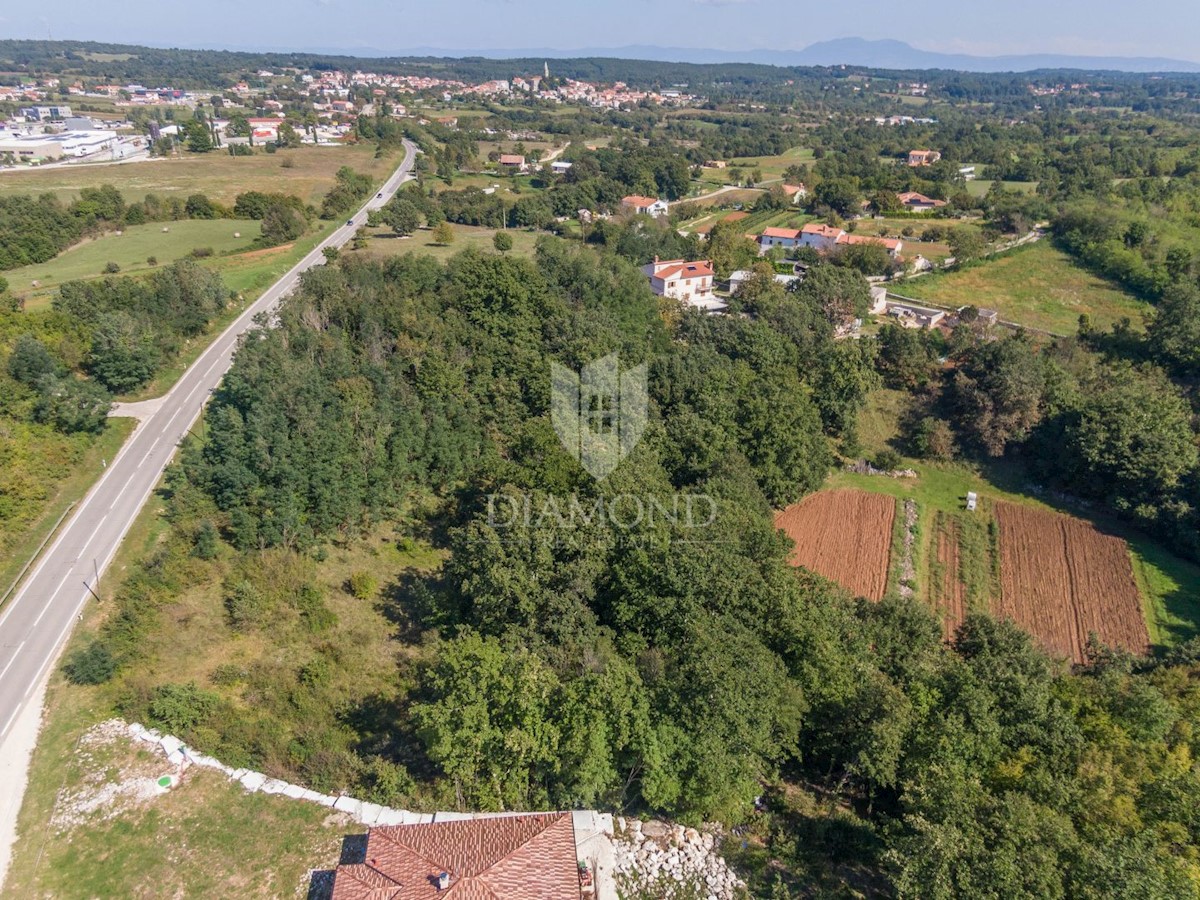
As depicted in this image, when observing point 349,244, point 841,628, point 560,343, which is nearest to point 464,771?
point 841,628

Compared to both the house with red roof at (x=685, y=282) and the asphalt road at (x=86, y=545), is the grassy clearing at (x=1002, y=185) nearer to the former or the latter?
the house with red roof at (x=685, y=282)

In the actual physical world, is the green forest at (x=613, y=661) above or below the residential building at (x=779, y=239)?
below

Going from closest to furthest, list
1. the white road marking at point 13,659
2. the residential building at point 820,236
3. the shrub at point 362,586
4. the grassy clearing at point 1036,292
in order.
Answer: the white road marking at point 13,659, the shrub at point 362,586, the grassy clearing at point 1036,292, the residential building at point 820,236

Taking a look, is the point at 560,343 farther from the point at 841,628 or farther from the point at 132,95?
the point at 132,95

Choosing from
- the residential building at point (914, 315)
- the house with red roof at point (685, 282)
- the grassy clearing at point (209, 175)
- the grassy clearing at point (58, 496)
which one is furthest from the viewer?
the grassy clearing at point (209, 175)

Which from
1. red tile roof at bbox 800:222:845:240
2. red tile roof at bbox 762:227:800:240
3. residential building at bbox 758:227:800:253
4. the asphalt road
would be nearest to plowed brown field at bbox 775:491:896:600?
the asphalt road

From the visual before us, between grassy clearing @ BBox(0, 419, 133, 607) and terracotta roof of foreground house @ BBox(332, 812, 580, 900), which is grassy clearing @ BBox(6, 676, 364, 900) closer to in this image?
terracotta roof of foreground house @ BBox(332, 812, 580, 900)

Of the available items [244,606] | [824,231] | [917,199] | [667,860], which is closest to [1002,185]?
[917,199]

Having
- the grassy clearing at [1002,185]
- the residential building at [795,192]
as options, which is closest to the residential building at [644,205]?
the residential building at [795,192]
